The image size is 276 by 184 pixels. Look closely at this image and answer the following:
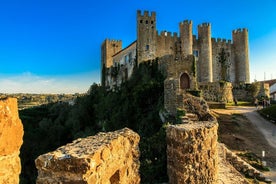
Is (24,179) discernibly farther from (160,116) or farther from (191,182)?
(191,182)

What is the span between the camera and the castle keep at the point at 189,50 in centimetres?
3494

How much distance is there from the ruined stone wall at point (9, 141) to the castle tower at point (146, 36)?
3156 cm

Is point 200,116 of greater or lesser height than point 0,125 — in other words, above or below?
below

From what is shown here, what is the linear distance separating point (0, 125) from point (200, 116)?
12.5m

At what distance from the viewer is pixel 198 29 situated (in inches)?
1564

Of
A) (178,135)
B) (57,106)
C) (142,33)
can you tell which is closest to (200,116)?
(178,135)

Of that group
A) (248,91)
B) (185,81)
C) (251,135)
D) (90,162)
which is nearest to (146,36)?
(185,81)

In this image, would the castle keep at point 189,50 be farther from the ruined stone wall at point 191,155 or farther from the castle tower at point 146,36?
the ruined stone wall at point 191,155

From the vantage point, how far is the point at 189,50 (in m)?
37.3

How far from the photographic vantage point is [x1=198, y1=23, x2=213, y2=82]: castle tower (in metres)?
38.5

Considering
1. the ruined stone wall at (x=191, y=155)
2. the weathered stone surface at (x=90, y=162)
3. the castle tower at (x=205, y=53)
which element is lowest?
the ruined stone wall at (x=191, y=155)

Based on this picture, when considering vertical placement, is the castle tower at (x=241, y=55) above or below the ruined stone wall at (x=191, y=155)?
above

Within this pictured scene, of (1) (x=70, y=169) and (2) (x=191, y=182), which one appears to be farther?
(2) (x=191, y=182)

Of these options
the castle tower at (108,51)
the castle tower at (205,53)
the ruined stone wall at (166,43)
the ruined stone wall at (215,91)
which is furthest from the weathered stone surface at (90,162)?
the castle tower at (108,51)
